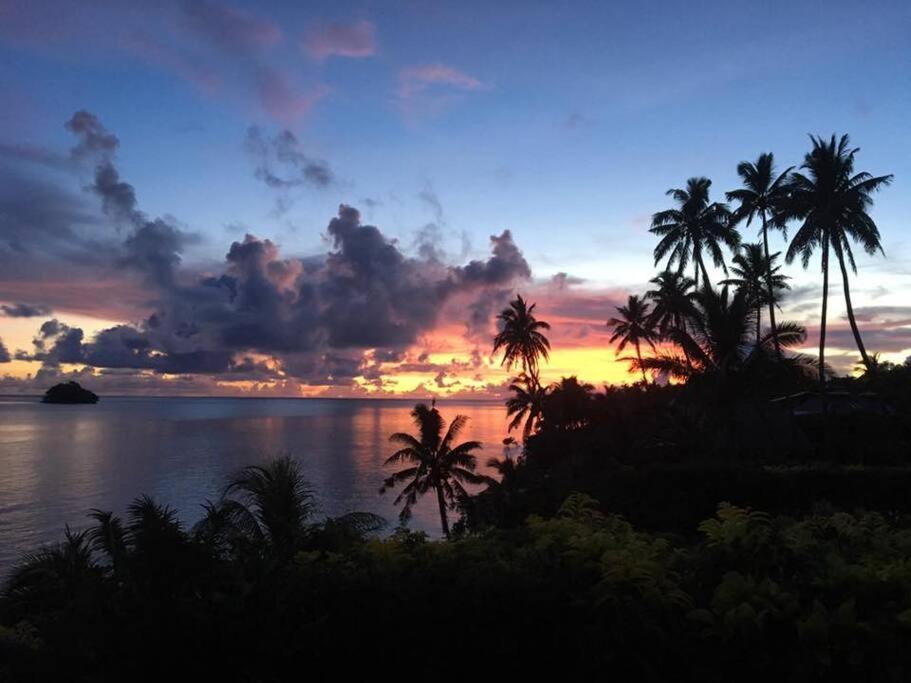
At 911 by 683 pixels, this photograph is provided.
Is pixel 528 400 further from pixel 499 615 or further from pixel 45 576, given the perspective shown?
pixel 499 615

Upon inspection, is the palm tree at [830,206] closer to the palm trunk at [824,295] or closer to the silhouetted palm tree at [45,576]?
the palm trunk at [824,295]

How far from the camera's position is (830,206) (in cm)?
3762

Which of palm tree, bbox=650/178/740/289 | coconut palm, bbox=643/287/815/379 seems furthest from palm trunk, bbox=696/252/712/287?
coconut palm, bbox=643/287/815/379

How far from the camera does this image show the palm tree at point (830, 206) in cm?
3722

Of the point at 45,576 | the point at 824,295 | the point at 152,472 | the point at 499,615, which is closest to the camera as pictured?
the point at 499,615

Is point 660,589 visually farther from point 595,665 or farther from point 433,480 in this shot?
point 433,480

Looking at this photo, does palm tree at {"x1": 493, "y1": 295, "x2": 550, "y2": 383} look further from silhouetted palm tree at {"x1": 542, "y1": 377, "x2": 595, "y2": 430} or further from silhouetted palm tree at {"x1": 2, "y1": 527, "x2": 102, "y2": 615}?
silhouetted palm tree at {"x1": 2, "y1": 527, "x2": 102, "y2": 615}

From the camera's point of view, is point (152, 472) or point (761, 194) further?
point (152, 472)

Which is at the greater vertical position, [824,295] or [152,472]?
[824,295]

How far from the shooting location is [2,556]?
43.1m

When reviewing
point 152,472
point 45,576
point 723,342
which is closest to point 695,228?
point 723,342

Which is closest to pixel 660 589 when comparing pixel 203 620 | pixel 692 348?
pixel 203 620

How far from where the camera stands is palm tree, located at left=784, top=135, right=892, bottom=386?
122ft

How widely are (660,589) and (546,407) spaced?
48.1m
